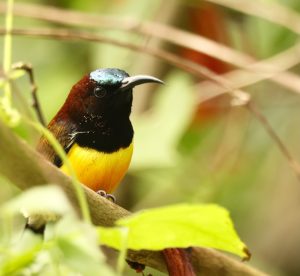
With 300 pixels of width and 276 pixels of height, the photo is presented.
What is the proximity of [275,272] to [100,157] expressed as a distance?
1.49 m

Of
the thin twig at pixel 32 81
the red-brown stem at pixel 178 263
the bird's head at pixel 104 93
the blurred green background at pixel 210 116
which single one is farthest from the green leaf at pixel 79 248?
the blurred green background at pixel 210 116

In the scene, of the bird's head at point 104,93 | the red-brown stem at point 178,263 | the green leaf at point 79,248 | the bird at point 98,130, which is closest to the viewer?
the green leaf at point 79,248

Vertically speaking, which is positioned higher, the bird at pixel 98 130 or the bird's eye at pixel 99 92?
the bird's eye at pixel 99 92

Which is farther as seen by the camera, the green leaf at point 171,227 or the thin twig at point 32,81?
the thin twig at point 32,81

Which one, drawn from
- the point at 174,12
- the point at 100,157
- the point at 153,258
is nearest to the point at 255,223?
the point at 174,12

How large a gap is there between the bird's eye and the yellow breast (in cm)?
24

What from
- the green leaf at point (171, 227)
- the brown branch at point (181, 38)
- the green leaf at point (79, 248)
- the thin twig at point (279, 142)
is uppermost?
the brown branch at point (181, 38)

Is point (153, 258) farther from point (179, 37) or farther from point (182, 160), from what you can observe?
point (182, 160)

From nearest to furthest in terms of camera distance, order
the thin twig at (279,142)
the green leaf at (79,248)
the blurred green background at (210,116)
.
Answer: the green leaf at (79,248), the thin twig at (279,142), the blurred green background at (210,116)

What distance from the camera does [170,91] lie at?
3.65 m

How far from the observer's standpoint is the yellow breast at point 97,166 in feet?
8.93

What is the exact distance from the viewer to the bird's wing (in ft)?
9.07

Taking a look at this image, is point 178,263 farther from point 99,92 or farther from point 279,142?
point 99,92

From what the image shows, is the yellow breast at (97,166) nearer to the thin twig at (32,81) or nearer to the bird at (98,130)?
the bird at (98,130)
